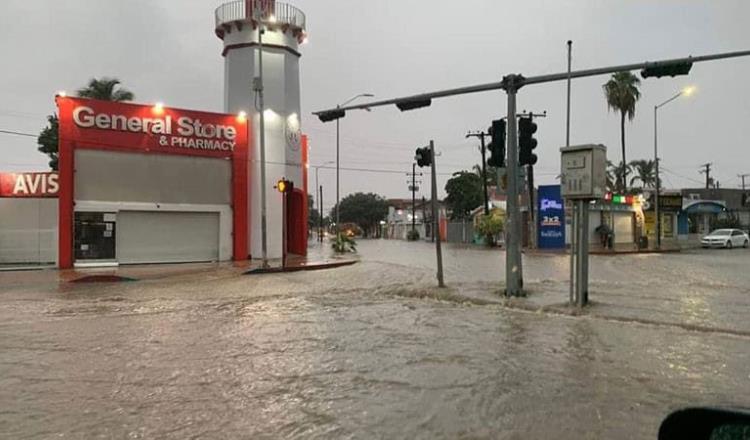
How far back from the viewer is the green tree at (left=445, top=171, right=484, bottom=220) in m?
73.6

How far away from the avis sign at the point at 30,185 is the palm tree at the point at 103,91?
41.7ft

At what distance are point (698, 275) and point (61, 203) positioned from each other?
81.1ft

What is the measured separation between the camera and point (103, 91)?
A: 133 ft

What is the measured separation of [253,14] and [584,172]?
950 inches

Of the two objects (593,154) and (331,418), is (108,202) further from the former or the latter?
(331,418)

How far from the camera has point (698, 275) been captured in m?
20.4

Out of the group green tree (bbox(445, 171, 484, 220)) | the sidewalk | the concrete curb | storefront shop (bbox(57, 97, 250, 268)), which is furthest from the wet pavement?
green tree (bbox(445, 171, 484, 220))

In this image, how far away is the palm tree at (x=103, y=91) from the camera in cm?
4038

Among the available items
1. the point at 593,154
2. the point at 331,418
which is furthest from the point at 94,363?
the point at 593,154

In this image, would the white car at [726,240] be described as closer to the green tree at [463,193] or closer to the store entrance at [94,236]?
the green tree at [463,193]

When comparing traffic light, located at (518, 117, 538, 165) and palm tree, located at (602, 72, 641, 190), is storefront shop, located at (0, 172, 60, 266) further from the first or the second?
palm tree, located at (602, 72, 641, 190)

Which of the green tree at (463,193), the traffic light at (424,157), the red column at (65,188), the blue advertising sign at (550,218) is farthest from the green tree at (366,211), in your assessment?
the traffic light at (424,157)

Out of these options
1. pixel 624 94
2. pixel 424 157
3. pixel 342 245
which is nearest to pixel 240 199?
pixel 342 245

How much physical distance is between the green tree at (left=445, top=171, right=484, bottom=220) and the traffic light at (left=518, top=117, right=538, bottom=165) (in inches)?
2309
